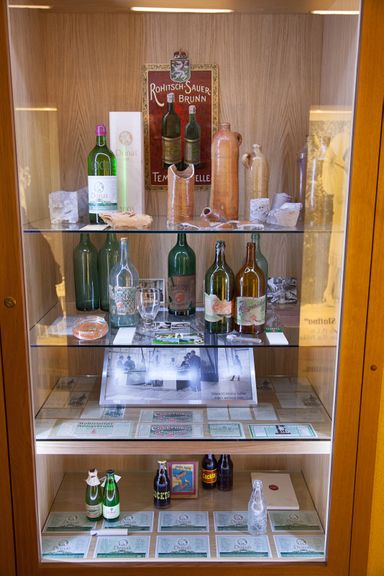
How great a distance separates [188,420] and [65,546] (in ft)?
1.91

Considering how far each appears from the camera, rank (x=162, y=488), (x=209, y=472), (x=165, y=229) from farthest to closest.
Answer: (x=209, y=472), (x=162, y=488), (x=165, y=229)

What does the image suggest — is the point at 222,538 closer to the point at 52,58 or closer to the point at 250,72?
the point at 250,72

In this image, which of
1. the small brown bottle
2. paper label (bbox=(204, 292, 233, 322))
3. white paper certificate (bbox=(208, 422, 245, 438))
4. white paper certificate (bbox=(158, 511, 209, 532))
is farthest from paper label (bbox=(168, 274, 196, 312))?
white paper certificate (bbox=(158, 511, 209, 532))

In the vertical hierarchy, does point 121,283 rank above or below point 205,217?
below

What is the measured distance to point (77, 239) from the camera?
6.48 ft

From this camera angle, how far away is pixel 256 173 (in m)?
1.86

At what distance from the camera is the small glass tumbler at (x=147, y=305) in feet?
6.18

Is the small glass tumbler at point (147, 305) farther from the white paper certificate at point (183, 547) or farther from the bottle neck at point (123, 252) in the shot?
the white paper certificate at point (183, 547)

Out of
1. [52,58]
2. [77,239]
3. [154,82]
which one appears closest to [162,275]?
[77,239]

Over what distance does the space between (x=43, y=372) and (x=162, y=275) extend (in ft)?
1.91

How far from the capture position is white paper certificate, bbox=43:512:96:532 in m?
1.88

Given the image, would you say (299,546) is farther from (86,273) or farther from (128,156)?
(128,156)

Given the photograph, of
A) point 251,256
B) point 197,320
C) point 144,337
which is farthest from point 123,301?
point 251,256

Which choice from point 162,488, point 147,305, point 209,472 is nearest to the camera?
point 147,305
